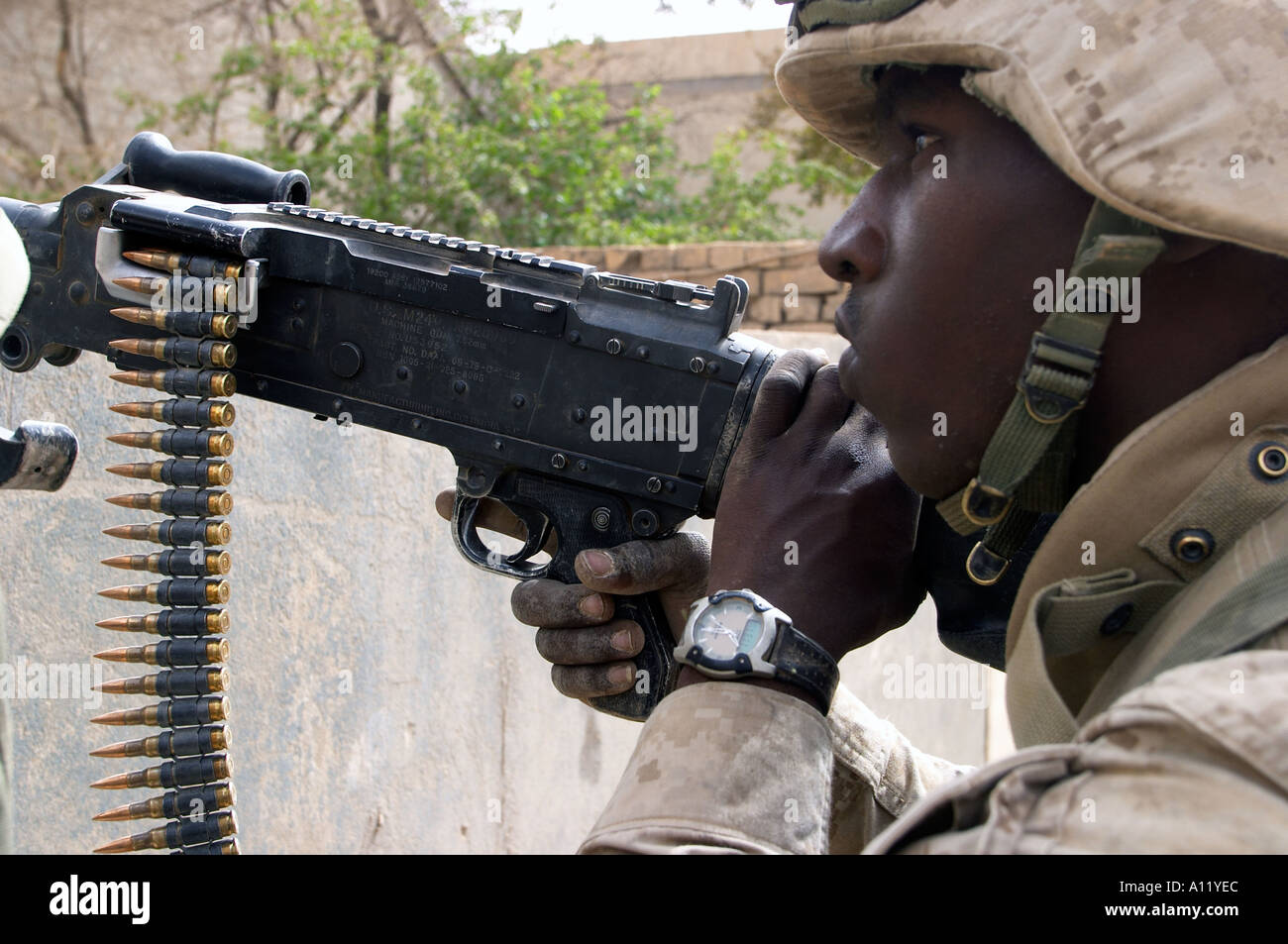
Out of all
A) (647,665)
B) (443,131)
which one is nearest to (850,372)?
(647,665)

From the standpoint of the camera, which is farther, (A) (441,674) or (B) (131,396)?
(A) (441,674)

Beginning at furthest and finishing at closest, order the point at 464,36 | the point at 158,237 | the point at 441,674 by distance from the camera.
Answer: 1. the point at 464,36
2. the point at 441,674
3. the point at 158,237

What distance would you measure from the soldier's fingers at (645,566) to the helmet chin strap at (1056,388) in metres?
0.67

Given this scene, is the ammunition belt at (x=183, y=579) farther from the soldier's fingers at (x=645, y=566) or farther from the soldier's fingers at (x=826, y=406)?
the soldier's fingers at (x=826, y=406)

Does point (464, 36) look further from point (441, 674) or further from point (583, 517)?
point (583, 517)

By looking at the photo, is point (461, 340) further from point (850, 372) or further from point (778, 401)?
point (850, 372)

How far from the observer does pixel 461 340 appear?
2344 millimetres

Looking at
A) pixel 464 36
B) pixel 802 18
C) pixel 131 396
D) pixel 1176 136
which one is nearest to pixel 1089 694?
pixel 1176 136

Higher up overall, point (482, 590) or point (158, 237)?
point (158, 237)

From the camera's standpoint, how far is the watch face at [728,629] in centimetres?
173

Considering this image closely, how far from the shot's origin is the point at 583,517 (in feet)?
7.70

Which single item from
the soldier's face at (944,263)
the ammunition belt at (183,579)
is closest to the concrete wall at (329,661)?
the ammunition belt at (183,579)

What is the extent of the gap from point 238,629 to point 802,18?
7.10 feet

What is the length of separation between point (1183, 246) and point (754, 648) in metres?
0.74
